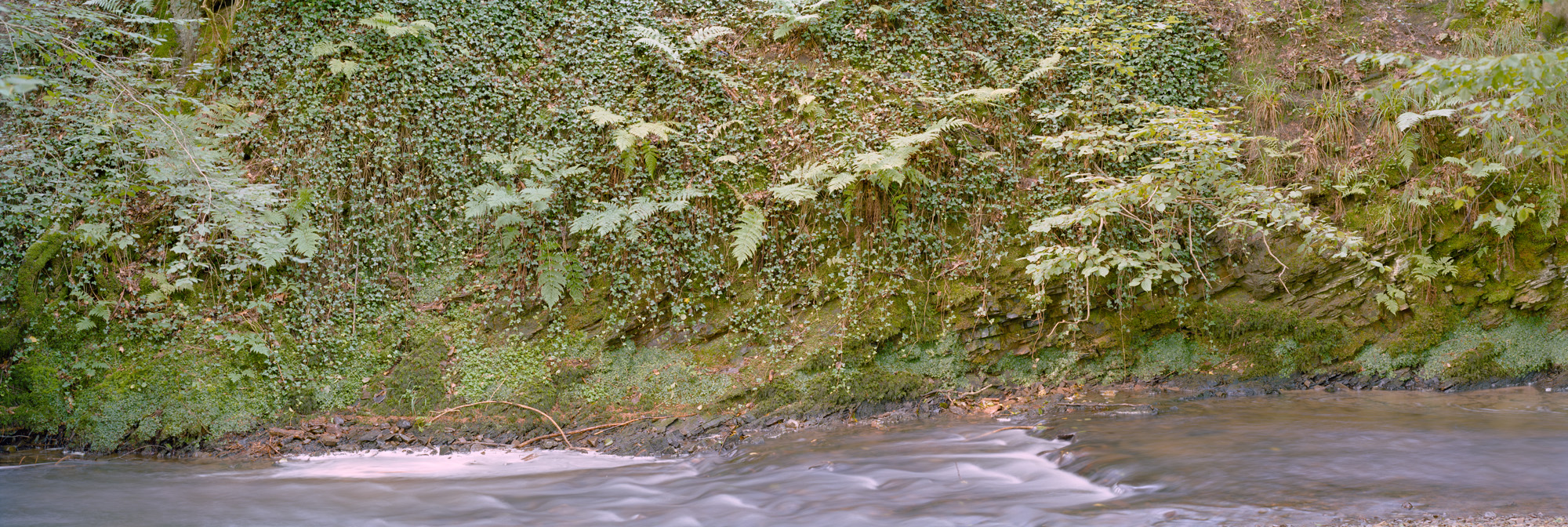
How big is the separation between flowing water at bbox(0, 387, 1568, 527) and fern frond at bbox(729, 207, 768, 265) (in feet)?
5.48

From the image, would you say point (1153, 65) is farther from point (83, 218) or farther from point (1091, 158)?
point (83, 218)

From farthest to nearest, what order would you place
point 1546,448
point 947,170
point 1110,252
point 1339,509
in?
point 947,170, point 1110,252, point 1546,448, point 1339,509

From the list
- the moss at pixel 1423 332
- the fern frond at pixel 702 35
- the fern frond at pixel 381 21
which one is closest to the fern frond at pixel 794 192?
the fern frond at pixel 702 35

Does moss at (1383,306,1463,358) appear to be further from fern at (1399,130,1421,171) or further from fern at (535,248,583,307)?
fern at (535,248,583,307)

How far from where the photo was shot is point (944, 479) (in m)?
5.23

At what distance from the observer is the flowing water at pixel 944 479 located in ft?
14.5

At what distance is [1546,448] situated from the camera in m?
5.07

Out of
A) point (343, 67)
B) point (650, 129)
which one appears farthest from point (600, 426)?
point (343, 67)

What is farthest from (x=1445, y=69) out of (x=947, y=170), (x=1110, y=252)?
(x=947, y=170)

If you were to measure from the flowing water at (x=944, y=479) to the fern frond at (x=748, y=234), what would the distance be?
167cm

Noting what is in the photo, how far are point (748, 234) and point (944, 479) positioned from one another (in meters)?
2.83

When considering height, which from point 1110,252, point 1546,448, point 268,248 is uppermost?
point 268,248

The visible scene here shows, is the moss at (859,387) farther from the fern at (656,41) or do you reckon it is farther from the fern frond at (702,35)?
the fern frond at (702,35)

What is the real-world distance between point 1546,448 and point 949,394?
4.09 meters
